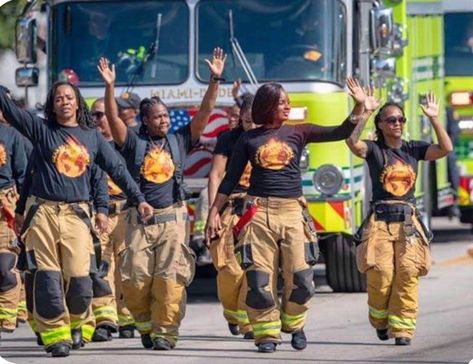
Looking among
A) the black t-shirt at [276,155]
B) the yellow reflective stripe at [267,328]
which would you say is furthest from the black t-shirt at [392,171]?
the yellow reflective stripe at [267,328]

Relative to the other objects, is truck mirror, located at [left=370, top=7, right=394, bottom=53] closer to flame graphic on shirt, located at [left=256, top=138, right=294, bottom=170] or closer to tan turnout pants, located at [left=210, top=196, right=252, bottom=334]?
tan turnout pants, located at [left=210, top=196, right=252, bottom=334]

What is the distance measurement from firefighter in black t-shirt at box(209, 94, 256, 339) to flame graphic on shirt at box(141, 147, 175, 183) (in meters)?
0.59

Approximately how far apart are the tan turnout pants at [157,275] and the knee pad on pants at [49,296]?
708 mm

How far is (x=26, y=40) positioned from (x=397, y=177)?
194 inches

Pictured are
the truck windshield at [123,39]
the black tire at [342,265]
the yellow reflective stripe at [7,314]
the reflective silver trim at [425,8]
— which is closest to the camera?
the yellow reflective stripe at [7,314]

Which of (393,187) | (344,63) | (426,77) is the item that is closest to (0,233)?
(393,187)

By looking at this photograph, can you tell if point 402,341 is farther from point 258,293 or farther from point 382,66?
point 382,66

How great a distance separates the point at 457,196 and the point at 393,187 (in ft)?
30.5

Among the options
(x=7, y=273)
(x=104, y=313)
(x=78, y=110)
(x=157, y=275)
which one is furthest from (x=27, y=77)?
(x=157, y=275)

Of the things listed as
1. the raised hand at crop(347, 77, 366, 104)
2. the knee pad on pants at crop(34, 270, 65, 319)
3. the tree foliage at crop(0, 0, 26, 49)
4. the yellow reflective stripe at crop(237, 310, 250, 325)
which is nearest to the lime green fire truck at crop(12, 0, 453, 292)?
the yellow reflective stripe at crop(237, 310, 250, 325)

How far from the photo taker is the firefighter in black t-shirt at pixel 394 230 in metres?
12.0

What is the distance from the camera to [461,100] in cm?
2147

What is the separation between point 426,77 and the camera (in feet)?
64.8

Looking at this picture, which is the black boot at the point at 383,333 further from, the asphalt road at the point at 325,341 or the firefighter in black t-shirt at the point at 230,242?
the firefighter in black t-shirt at the point at 230,242
